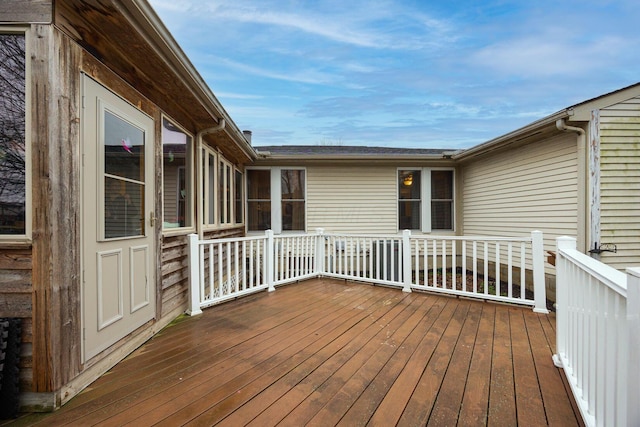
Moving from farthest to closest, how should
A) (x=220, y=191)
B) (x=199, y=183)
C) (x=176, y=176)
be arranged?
(x=220, y=191)
(x=199, y=183)
(x=176, y=176)

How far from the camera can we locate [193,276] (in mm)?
3389

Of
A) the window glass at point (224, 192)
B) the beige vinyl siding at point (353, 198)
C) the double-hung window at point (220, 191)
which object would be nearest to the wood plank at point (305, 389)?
the double-hung window at point (220, 191)

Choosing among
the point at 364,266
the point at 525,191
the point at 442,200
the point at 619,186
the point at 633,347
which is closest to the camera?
the point at 633,347

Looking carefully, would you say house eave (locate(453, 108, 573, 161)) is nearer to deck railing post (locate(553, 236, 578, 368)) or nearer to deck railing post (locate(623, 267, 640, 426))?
deck railing post (locate(553, 236, 578, 368))

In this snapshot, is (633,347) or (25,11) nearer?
(633,347)

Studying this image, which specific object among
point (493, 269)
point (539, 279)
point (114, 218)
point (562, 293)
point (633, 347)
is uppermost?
point (114, 218)

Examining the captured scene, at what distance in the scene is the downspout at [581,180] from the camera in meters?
4.25

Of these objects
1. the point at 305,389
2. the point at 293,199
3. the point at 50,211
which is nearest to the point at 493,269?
the point at 293,199

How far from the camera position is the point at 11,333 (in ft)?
5.35

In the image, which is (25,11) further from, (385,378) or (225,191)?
Answer: (225,191)

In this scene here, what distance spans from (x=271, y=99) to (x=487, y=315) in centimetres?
1510

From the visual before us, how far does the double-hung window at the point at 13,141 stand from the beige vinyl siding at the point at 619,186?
20.7 feet

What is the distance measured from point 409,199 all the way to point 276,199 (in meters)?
3.36

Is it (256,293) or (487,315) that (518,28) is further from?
(256,293)
